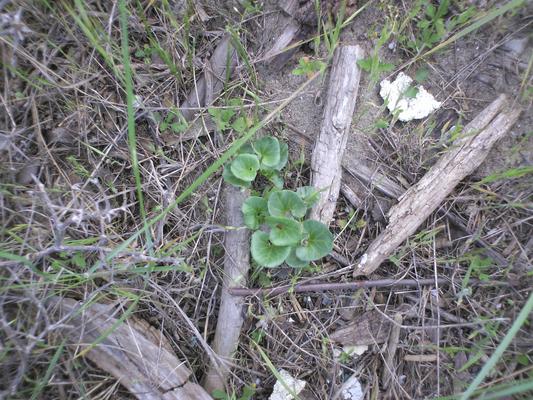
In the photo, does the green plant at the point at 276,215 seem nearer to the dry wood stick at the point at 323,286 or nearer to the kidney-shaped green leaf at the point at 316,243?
the kidney-shaped green leaf at the point at 316,243

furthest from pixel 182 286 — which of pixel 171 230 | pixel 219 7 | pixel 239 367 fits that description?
pixel 219 7

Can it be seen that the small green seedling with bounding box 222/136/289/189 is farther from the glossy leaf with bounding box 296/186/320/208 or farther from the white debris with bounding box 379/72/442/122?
the white debris with bounding box 379/72/442/122

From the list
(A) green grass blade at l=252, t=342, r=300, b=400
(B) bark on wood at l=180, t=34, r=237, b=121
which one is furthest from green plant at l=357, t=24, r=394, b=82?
(A) green grass blade at l=252, t=342, r=300, b=400

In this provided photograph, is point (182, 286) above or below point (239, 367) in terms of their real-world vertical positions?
above

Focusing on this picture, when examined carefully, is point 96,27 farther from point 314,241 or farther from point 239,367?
point 239,367

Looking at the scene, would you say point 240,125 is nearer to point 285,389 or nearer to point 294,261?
point 294,261

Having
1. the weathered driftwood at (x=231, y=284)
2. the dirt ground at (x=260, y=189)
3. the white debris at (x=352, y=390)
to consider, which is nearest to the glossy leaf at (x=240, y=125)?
the dirt ground at (x=260, y=189)

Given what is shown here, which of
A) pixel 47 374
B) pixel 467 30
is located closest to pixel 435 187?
pixel 467 30
